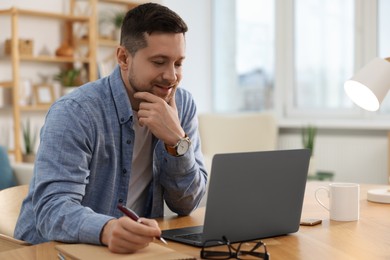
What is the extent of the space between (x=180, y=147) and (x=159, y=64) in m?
0.24

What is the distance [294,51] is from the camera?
5.92 meters

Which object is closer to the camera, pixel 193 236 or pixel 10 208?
pixel 193 236

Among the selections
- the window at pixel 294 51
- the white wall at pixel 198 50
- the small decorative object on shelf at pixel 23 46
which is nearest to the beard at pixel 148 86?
the small decorative object on shelf at pixel 23 46

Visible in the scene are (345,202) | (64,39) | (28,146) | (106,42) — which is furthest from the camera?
(106,42)

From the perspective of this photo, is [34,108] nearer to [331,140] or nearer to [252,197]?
[331,140]

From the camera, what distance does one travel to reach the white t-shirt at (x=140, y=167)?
1850mm

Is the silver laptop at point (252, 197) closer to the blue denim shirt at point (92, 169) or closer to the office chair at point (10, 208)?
the blue denim shirt at point (92, 169)

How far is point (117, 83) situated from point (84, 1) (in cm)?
411


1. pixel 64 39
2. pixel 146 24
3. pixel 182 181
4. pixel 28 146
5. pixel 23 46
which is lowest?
pixel 28 146

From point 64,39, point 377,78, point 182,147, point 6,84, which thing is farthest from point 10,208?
point 64,39

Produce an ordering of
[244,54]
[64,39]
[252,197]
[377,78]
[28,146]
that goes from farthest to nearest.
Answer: [244,54]
[64,39]
[28,146]
[377,78]
[252,197]

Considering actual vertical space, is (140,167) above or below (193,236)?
above

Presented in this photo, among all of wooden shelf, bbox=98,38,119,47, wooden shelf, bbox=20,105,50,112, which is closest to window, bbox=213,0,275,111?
wooden shelf, bbox=98,38,119,47

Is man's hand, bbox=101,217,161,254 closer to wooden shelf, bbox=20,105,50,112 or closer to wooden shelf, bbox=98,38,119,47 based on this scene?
wooden shelf, bbox=20,105,50,112
